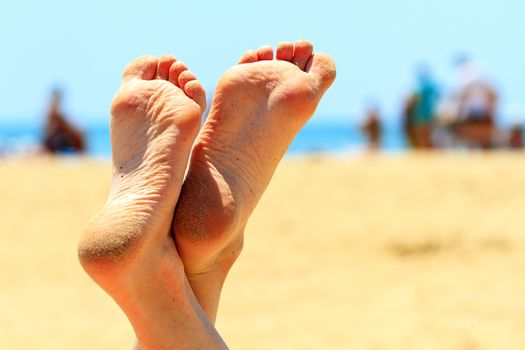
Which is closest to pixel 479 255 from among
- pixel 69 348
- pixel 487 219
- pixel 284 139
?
pixel 487 219

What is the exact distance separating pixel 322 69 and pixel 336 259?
3298 millimetres

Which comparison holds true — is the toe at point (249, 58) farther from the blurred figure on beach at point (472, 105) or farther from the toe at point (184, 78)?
the blurred figure on beach at point (472, 105)

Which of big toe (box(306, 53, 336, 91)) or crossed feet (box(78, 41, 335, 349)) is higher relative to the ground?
big toe (box(306, 53, 336, 91))

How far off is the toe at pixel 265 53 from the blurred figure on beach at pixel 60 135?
22.3 ft

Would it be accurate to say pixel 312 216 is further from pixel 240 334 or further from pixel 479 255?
pixel 240 334

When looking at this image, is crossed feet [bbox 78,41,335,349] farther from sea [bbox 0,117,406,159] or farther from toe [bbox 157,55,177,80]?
sea [bbox 0,117,406,159]

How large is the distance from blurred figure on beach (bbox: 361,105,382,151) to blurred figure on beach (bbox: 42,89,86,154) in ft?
12.9

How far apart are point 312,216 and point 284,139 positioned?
4124 mm

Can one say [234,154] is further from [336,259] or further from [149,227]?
[336,259]

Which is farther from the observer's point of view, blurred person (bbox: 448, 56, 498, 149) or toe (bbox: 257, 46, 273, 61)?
blurred person (bbox: 448, 56, 498, 149)

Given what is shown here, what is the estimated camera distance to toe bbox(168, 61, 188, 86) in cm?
234

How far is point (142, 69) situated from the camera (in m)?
2.37

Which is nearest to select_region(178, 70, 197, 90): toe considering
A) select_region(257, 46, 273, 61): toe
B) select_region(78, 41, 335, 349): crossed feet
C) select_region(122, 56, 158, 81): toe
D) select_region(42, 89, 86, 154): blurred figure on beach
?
select_region(78, 41, 335, 349): crossed feet

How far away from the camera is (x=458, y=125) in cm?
920
